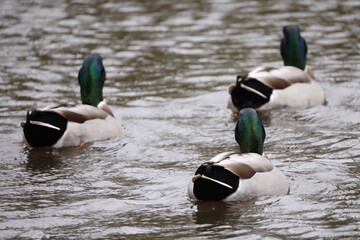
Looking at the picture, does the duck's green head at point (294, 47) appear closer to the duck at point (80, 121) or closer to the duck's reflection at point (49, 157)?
the duck at point (80, 121)

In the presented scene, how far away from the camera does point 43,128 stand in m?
10.7

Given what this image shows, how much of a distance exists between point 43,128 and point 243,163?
3.16 metres

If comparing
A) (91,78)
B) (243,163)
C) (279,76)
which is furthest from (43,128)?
(279,76)

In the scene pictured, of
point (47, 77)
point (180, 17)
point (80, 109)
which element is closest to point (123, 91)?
point (47, 77)

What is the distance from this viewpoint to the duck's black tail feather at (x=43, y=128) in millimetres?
10602

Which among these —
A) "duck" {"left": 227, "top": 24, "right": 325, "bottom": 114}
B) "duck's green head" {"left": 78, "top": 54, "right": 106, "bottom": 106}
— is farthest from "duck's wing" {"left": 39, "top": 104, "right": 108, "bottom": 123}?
"duck" {"left": 227, "top": 24, "right": 325, "bottom": 114}

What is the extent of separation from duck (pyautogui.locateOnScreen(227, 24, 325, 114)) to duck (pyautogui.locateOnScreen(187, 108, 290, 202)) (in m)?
3.72

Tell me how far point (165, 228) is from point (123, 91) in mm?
6681

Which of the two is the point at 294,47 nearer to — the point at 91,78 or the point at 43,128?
the point at 91,78

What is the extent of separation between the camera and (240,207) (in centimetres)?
827

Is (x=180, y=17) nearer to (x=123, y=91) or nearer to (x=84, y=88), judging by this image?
(x=123, y=91)

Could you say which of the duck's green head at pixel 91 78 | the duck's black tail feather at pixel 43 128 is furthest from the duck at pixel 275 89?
the duck's black tail feather at pixel 43 128

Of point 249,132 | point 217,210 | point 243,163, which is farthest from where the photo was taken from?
point 249,132

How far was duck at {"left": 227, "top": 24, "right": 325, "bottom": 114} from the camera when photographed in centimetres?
1265
